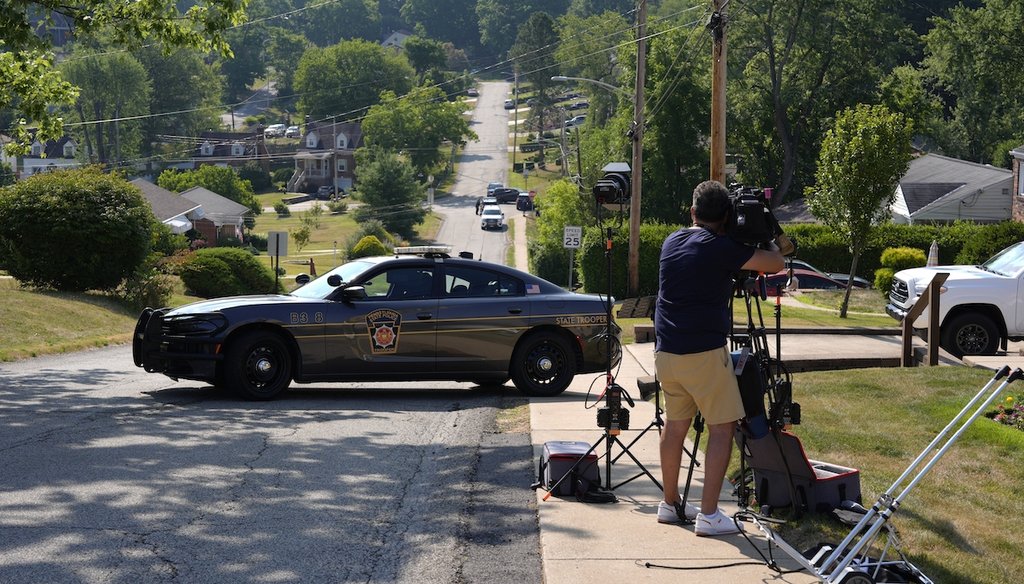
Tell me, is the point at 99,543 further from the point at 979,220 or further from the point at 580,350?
the point at 979,220

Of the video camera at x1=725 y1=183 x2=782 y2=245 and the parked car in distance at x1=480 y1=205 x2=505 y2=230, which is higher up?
the parked car in distance at x1=480 y1=205 x2=505 y2=230

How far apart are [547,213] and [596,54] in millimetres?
57064

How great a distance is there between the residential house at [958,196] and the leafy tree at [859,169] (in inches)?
839

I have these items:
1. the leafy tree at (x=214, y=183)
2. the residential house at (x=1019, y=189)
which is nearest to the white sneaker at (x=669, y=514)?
the residential house at (x=1019, y=189)

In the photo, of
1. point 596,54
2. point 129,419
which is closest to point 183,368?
point 129,419

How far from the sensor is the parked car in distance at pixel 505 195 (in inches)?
4027

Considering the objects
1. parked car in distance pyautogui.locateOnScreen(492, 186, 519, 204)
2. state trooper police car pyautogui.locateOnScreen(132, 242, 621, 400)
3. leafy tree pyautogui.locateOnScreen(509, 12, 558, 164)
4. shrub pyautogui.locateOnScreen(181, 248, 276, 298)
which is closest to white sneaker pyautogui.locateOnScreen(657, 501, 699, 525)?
state trooper police car pyautogui.locateOnScreen(132, 242, 621, 400)

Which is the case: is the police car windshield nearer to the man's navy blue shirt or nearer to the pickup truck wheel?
the man's navy blue shirt

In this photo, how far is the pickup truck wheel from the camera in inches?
638

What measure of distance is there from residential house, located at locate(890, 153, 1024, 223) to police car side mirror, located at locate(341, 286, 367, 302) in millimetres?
38004

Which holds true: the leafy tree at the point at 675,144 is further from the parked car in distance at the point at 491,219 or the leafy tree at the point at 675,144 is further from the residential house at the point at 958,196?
the parked car in distance at the point at 491,219

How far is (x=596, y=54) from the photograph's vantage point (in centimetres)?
11488

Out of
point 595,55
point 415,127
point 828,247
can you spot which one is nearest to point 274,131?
point 415,127

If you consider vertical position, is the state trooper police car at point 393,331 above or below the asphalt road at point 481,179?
below
